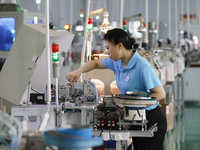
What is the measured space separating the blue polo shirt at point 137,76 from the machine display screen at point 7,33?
8.52 ft

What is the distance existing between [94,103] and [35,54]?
70 cm

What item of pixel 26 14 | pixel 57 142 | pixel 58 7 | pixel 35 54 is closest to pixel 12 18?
pixel 26 14

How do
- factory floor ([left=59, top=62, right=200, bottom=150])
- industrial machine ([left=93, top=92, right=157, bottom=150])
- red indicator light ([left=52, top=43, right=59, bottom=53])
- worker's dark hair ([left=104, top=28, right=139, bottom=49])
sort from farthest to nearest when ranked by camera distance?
factory floor ([left=59, top=62, right=200, bottom=150]), worker's dark hair ([left=104, top=28, right=139, bottom=49]), industrial machine ([left=93, top=92, right=157, bottom=150]), red indicator light ([left=52, top=43, right=59, bottom=53])

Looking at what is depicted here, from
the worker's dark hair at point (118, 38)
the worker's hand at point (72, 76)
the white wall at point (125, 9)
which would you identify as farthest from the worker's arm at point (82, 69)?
the white wall at point (125, 9)

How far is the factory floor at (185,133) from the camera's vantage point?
6662mm

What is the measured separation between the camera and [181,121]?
9023mm

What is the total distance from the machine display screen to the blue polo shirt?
2.60 metres

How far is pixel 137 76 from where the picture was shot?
355 cm

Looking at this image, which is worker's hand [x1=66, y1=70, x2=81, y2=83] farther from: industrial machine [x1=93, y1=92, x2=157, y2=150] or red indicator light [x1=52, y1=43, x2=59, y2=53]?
red indicator light [x1=52, y1=43, x2=59, y2=53]

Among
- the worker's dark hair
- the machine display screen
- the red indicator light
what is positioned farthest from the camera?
the machine display screen

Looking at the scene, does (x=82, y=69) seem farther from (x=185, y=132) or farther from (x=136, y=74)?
(x=185, y=132)

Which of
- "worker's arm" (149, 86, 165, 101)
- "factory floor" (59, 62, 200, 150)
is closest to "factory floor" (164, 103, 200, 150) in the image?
"factory floor" (59, 62, 200, 150)

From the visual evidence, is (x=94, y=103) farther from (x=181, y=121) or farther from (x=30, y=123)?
(x=181, y=121)

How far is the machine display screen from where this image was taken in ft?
19.0
